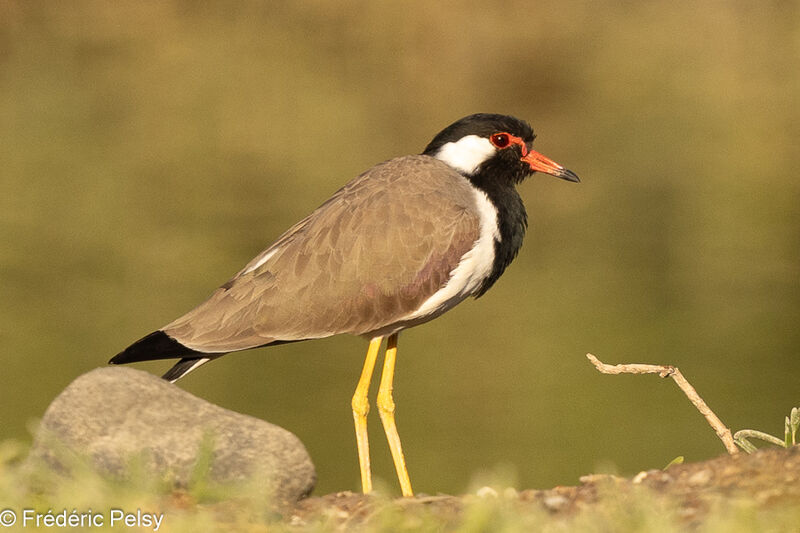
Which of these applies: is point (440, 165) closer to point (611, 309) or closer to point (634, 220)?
point (611, 309)

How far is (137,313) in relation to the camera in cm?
1071

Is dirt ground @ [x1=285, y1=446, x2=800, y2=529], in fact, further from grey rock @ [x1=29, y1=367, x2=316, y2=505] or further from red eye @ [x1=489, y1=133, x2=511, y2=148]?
red eye @ [x1=489, y1=133, x2=511, y2=148]

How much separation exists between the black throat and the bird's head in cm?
2

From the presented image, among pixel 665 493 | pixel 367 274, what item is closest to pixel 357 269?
pixel 367 274

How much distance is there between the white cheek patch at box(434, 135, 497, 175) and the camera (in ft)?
20.9

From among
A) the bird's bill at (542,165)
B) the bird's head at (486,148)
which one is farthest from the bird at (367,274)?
the bird's bill at (542,165)

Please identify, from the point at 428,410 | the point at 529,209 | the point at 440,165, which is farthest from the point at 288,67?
the point at 440,165

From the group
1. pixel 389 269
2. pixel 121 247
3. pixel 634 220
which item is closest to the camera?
pixel 389 269

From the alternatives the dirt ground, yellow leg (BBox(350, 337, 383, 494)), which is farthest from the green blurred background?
the dirt ground

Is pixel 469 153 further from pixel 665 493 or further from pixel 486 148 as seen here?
pixel 665 493

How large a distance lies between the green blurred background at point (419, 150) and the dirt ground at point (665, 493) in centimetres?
328

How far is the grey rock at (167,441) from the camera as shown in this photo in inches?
193

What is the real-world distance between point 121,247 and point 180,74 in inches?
167

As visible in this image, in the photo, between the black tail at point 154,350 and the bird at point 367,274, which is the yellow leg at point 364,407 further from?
the black tail at point 154,350
